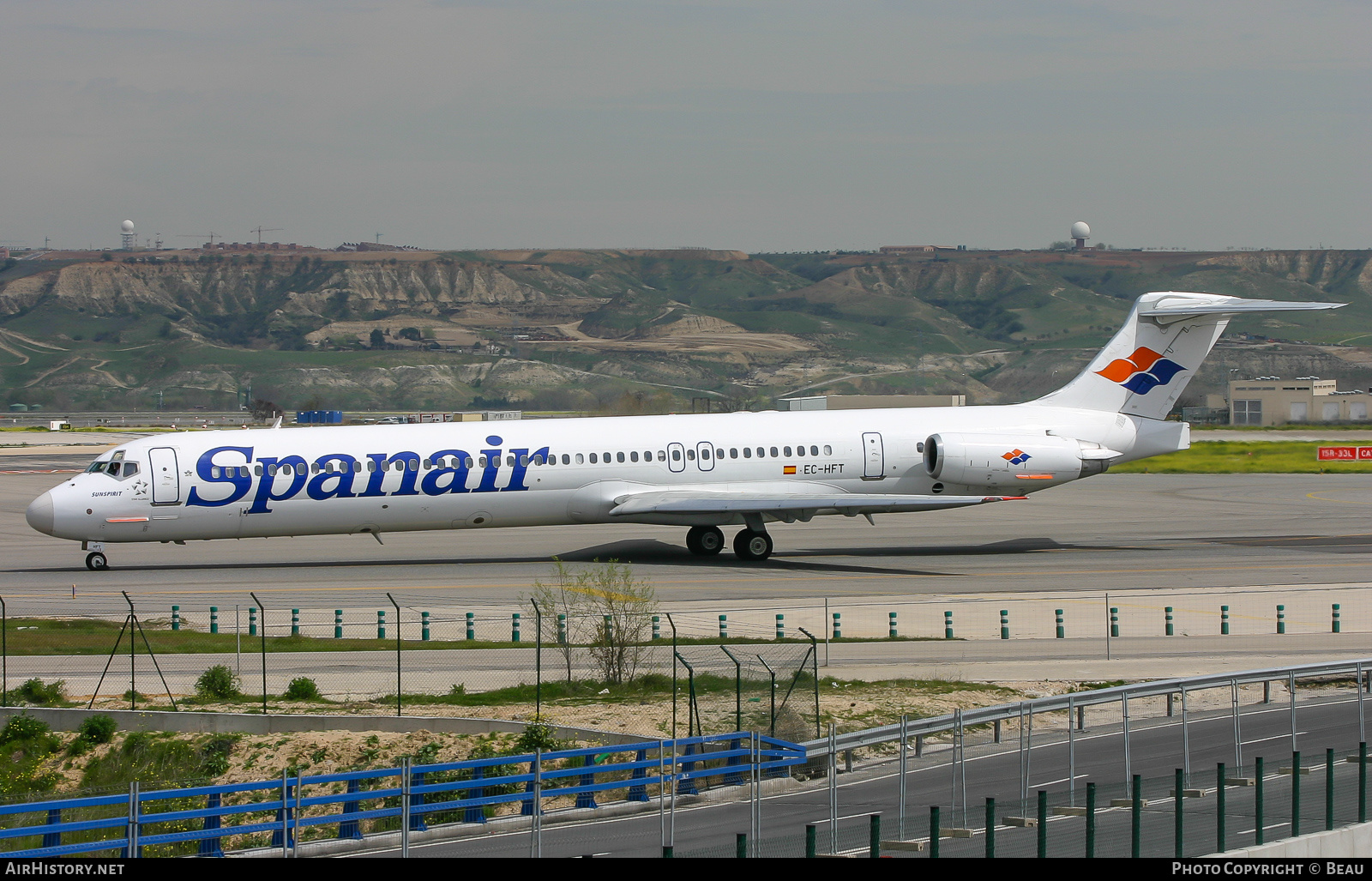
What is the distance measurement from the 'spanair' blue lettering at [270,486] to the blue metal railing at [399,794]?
17.2m

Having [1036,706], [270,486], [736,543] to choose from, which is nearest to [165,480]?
[270,486]

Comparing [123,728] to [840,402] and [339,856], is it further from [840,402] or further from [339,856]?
[840,402]

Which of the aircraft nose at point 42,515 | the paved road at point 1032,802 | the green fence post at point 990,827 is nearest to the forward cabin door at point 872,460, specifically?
the paved road at point 1032,802

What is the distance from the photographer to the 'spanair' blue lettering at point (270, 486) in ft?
121

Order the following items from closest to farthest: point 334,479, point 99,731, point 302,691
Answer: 1. point 99,731
2. point 302,691
3. point 334,479

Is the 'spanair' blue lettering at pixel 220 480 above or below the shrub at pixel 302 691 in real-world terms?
above

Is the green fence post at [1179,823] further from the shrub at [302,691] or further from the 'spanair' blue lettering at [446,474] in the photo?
the 'spanair' blue lettering at [446,474]

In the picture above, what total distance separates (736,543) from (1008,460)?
8.59 meters

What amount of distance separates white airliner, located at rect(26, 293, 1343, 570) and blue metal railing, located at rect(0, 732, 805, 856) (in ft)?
57.1

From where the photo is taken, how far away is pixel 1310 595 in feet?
108

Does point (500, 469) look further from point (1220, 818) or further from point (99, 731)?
point (1220, 818)

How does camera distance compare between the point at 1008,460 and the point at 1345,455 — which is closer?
the point at 1008,460

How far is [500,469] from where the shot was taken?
125 feet
